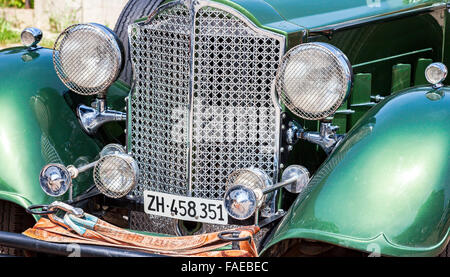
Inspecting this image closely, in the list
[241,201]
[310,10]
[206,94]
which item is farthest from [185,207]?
[310,10]

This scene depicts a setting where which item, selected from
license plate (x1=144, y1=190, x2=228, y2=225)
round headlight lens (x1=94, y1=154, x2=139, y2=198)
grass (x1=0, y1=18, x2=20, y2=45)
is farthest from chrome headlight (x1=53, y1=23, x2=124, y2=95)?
grass (x1=0, y1=18, x2=20, y2=45)

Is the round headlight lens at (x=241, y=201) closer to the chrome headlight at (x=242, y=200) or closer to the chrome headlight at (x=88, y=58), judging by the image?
the chrome headlight at (x=242, y=200)

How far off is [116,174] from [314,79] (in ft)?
3.23

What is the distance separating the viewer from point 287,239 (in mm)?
2764

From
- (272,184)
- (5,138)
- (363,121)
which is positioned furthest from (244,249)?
(5,138)

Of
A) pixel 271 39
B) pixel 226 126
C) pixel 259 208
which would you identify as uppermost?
pixel 271 39

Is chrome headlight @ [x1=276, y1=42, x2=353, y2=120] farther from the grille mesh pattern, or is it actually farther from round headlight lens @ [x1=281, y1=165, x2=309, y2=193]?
round headlight lens @ [x1=281, y1=165, x2=309, y2=193]

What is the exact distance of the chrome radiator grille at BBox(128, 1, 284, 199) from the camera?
3.07 m

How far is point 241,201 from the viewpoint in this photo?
2828mm

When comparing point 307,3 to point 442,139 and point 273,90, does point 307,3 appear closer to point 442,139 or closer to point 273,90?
point 273,90

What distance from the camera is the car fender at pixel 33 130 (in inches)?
133

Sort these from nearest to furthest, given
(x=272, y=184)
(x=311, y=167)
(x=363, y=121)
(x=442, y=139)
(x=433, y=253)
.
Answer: (x=433, y=253), (x=442, y=139), (x=363, y=121), (x=272, y=184), (x=311, y=167)

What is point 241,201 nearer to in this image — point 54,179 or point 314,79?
point 314,79

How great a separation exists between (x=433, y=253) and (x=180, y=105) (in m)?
1.22
